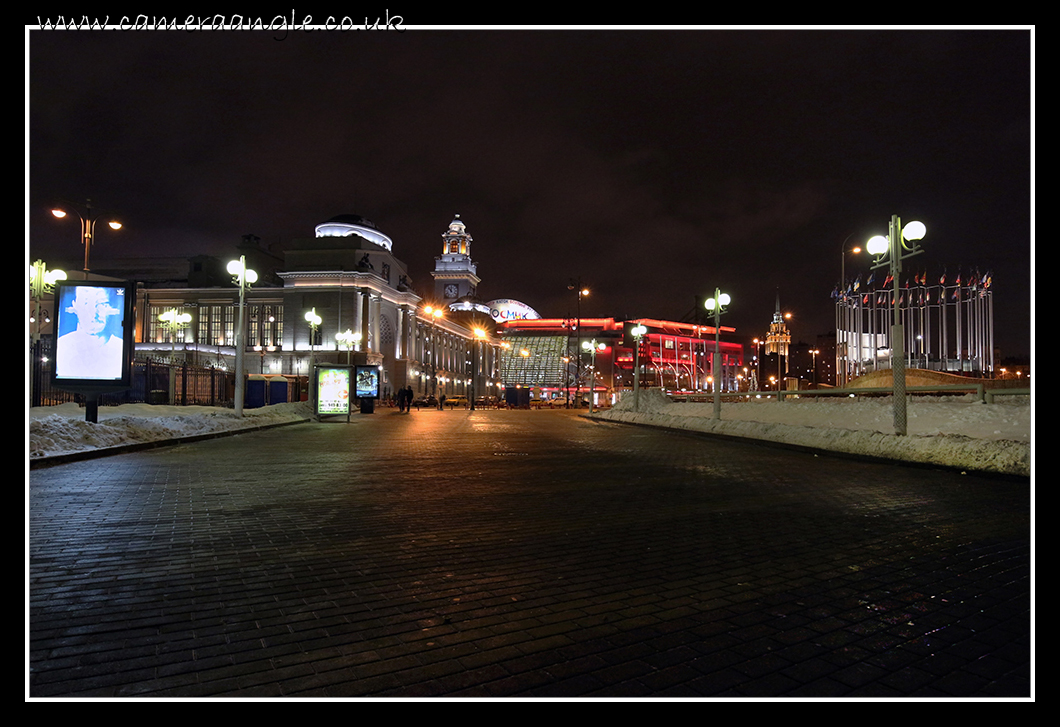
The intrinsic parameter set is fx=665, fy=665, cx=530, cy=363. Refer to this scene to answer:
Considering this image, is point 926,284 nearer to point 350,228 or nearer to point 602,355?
point 350,228

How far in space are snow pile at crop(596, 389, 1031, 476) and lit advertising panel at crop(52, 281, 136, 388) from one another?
56.4 ft

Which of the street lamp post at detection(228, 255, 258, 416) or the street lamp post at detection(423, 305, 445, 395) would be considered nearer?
the street lamp post at detection(228, 255, 258, 416)

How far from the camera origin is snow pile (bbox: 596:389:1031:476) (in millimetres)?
11516

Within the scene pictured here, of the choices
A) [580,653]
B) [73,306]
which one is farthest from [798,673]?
[73,306]

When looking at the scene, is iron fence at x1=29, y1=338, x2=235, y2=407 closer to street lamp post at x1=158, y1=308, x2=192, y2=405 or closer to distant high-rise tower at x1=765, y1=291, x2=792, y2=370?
street lamp post at x1=158, y1=308, x2=192, y2=405

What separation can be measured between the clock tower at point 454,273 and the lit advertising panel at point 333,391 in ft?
380

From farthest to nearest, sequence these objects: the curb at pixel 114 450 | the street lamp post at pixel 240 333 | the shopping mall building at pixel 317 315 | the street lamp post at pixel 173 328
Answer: the shopping mall building at pixel 317 315 → the street lamp post at pixel 173 328 → the street lamp post at pixel 240 333 → the curb at pixel 114 450

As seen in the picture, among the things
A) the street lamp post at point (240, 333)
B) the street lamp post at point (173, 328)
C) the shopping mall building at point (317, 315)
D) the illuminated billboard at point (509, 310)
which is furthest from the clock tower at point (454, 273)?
the street lamp post at point (240, 333)

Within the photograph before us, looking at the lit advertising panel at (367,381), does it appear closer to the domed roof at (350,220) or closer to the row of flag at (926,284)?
the row of flag at (926,284)

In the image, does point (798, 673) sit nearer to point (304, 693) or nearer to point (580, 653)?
point (580, 653)

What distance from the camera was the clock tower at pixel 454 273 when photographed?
487 ft

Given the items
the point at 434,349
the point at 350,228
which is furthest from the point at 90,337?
the point at 434,349

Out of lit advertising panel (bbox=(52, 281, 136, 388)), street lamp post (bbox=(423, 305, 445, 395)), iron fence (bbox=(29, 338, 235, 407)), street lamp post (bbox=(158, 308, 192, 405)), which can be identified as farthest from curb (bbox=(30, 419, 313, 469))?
street lamp post (bbox=(423, 305, 445, 395))

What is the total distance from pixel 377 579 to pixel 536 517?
2.71 m
